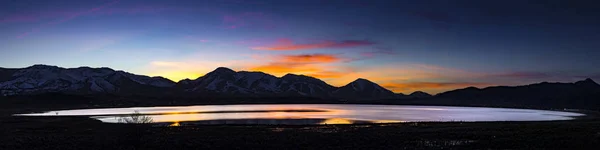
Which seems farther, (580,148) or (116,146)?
(116,146)

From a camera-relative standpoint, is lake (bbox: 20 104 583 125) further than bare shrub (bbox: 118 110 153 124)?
Yes

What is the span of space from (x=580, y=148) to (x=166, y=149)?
105 feet

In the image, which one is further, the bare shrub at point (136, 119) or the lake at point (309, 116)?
the lake at point (309, 116)

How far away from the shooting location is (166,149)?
39312 millimetres

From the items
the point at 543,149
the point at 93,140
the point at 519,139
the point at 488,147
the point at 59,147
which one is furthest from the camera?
the point at 93,140

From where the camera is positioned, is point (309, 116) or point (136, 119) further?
point (309, 116)

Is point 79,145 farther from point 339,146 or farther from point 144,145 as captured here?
point 339,146

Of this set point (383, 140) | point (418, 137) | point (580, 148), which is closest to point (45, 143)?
point (383, 140)

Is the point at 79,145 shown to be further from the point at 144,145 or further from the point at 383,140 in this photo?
the point at 383,140

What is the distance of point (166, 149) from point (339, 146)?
14326 mm

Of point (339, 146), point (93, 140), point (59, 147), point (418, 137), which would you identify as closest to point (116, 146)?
point (59, 147)

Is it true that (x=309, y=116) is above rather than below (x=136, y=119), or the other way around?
above

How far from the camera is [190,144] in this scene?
140 ft

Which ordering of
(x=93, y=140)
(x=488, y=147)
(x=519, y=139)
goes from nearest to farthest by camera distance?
1. (x=488, y=147)
2. (x=519, y=139)
3. (x=93, y=140)
